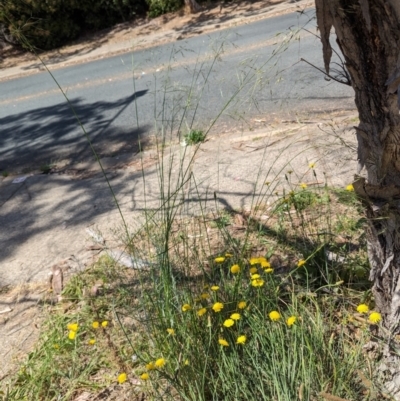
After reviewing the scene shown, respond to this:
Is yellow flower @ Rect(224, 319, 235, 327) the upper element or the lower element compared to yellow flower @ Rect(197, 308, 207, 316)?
lower

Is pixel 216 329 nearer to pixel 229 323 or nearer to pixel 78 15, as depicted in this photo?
pixel 229 323

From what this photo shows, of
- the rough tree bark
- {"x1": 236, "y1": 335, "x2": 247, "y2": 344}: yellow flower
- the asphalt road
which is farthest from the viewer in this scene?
the asphalt road

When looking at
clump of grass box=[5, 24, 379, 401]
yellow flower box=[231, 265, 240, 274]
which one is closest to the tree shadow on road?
clump of grass box=[5, 24, 379, 401]

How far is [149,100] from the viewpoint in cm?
849

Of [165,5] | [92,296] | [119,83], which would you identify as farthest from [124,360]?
[165,5]

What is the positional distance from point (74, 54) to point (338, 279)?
1402 cm

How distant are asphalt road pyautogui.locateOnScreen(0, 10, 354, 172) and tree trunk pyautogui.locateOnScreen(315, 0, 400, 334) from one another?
2.09m

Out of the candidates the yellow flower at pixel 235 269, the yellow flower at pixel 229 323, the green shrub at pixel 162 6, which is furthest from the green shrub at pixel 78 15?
the yellow flower at pixel 229 323

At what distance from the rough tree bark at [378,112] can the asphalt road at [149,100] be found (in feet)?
6.86

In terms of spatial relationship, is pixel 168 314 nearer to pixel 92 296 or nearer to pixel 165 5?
pixel 92 296

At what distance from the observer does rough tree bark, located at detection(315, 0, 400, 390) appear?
2.09 metres

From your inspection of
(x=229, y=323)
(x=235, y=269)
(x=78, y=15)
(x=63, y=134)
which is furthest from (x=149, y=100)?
(x=78, y=15)

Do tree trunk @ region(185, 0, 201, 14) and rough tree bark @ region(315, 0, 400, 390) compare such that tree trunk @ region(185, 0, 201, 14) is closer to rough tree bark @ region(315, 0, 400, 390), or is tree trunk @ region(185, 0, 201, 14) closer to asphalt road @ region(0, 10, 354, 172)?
asphalt road @ region(0, 10, 354, 172)

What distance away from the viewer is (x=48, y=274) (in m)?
3.89
